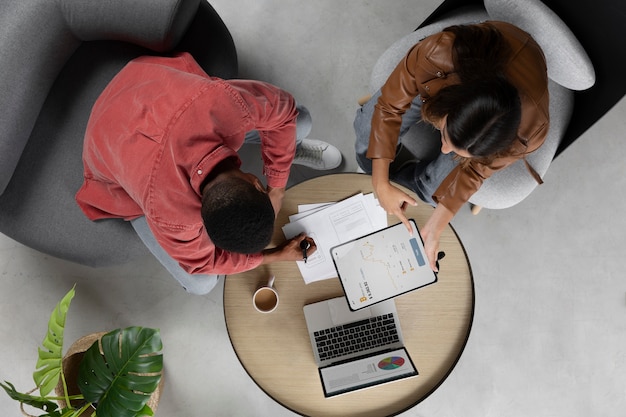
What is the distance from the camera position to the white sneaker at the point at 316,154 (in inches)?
79.7

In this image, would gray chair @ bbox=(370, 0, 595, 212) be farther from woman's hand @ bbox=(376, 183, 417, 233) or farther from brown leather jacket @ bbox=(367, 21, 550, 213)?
woman's hand @ bbox=(376, 183, 417, 233)

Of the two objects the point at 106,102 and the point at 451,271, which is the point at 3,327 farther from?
the point at 451,271

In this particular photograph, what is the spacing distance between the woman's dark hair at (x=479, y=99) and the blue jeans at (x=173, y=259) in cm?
62

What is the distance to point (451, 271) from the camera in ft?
5.09

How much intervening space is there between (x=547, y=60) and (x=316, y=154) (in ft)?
3.25

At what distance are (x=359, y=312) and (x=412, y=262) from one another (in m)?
0.25

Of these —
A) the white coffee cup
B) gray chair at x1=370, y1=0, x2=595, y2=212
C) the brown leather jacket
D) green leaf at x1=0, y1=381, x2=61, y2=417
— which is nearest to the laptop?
the white coffee cup

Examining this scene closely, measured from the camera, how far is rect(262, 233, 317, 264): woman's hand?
1529 millimetres

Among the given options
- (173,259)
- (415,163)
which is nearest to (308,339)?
(173,259)

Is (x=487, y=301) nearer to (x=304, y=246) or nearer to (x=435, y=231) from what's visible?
(x=435, y=231)

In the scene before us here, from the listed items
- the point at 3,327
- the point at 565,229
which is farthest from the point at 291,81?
the point at 3,327

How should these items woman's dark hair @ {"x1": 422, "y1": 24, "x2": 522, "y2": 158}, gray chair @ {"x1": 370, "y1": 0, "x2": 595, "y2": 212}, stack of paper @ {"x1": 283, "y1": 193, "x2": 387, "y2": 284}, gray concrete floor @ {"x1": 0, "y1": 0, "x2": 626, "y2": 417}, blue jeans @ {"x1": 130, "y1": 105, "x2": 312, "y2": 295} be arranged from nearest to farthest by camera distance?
woman's dark hair @ {"x1": 422, "y1": 24, "x2": 522, "y2": 158}, gray chair @ {"x1": 370, "y1": 0, "x2": 595, "y2": 212}, stack of paper @ {"x1": 283, "y1": 193, "x2": 387, "y2": 284}, blue jeans @ {"x1": 130, "y1": 105, "x2": 312, "y2": 295}, gray concrete floor @ {"x1": 0, "y1": 0, "x2": 626, "y2": 417}

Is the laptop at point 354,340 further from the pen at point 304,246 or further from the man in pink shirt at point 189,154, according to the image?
the man in pink shirt at point 189,154

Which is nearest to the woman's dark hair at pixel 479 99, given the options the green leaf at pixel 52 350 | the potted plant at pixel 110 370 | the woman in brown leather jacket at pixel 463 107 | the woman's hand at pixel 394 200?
the woman in brown leather jacket at pixel 463 107
